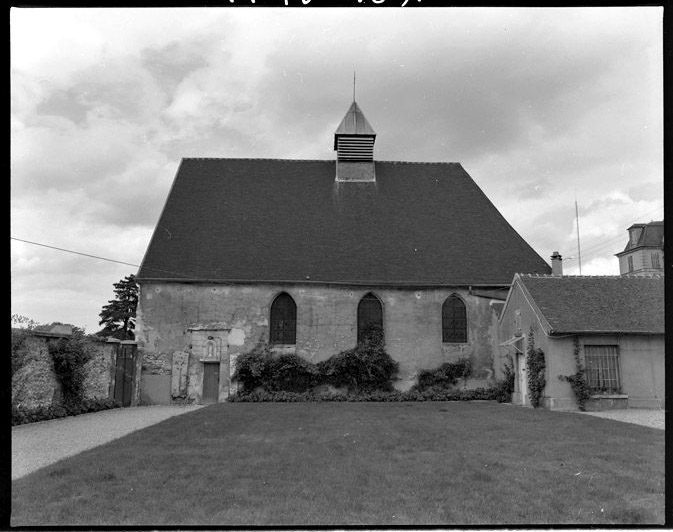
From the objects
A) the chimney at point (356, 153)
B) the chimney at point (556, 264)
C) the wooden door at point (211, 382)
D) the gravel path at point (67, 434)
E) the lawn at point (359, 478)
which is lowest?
the gravel path at point (67, 434)

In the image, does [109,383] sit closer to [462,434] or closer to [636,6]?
[462,434]

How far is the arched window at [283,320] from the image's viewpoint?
23094 mm

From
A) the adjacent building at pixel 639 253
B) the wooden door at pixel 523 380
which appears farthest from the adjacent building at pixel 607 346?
the adjacent building at pixel 639 253

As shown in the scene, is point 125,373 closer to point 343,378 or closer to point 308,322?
point 308,322

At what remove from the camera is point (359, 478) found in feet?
23.7

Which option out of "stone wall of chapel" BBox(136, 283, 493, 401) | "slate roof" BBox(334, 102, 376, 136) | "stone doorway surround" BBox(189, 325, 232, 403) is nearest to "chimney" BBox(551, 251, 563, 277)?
"stone wall of chapel" BBox(136, 283, 493, 401)

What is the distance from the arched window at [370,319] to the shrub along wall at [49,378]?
9.97 meters

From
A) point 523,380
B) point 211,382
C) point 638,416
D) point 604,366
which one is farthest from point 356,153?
point 638,416

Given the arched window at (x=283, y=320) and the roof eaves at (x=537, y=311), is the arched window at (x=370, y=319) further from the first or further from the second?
the roof eaves at (x=537, y=311)

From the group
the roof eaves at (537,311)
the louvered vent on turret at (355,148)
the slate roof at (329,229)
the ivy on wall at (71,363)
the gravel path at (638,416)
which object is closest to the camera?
the gravel path at (638,416)

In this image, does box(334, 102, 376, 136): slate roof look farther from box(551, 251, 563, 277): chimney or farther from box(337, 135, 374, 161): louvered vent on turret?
box(551, 251, 563, 277): chimney

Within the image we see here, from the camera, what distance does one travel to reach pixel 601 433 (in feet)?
36.6

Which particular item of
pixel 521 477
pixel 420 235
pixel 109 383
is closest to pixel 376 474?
pixel 521 477

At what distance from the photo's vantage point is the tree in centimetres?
4328
